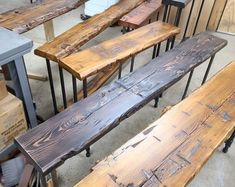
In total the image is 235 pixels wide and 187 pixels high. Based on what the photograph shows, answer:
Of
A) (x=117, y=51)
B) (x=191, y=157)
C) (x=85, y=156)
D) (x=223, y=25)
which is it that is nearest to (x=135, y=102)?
(x=191, y=157)

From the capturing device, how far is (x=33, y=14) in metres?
1.82

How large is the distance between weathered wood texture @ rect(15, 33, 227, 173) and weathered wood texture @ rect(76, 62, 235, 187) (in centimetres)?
13

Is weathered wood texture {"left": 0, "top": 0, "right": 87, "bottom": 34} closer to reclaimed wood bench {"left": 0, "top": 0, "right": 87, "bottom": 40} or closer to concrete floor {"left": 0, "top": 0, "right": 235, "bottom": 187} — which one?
reclaimed wood bench {"left": 0, "top": 0, "right": 87, "bottom": 40}

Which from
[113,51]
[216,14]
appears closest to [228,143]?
[113,51]

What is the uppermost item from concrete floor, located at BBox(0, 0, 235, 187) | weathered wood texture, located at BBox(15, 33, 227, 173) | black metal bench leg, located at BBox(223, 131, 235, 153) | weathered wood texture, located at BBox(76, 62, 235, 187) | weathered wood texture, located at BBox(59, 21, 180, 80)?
weathered wood texture, located at BBox(59, 21, 180, 80)

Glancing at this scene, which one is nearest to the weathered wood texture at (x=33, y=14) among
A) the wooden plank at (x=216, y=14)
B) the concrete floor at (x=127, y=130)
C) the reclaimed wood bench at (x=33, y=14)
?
the reclaimed wood bench at (x=33, y=14)

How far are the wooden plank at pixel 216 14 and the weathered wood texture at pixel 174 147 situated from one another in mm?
1845

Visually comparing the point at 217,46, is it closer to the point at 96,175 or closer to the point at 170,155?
the point at 170,155

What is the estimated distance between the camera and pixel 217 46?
5.77ft

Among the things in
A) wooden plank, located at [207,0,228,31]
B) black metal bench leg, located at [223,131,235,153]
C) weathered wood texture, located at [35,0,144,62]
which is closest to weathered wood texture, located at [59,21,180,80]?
weathered wood texture, located at [35,0,144,62]

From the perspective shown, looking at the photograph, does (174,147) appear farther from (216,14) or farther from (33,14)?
(216,14)

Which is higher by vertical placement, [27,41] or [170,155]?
[27,41]

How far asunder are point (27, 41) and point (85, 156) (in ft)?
2.75

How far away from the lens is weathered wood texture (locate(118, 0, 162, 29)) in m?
2.05
